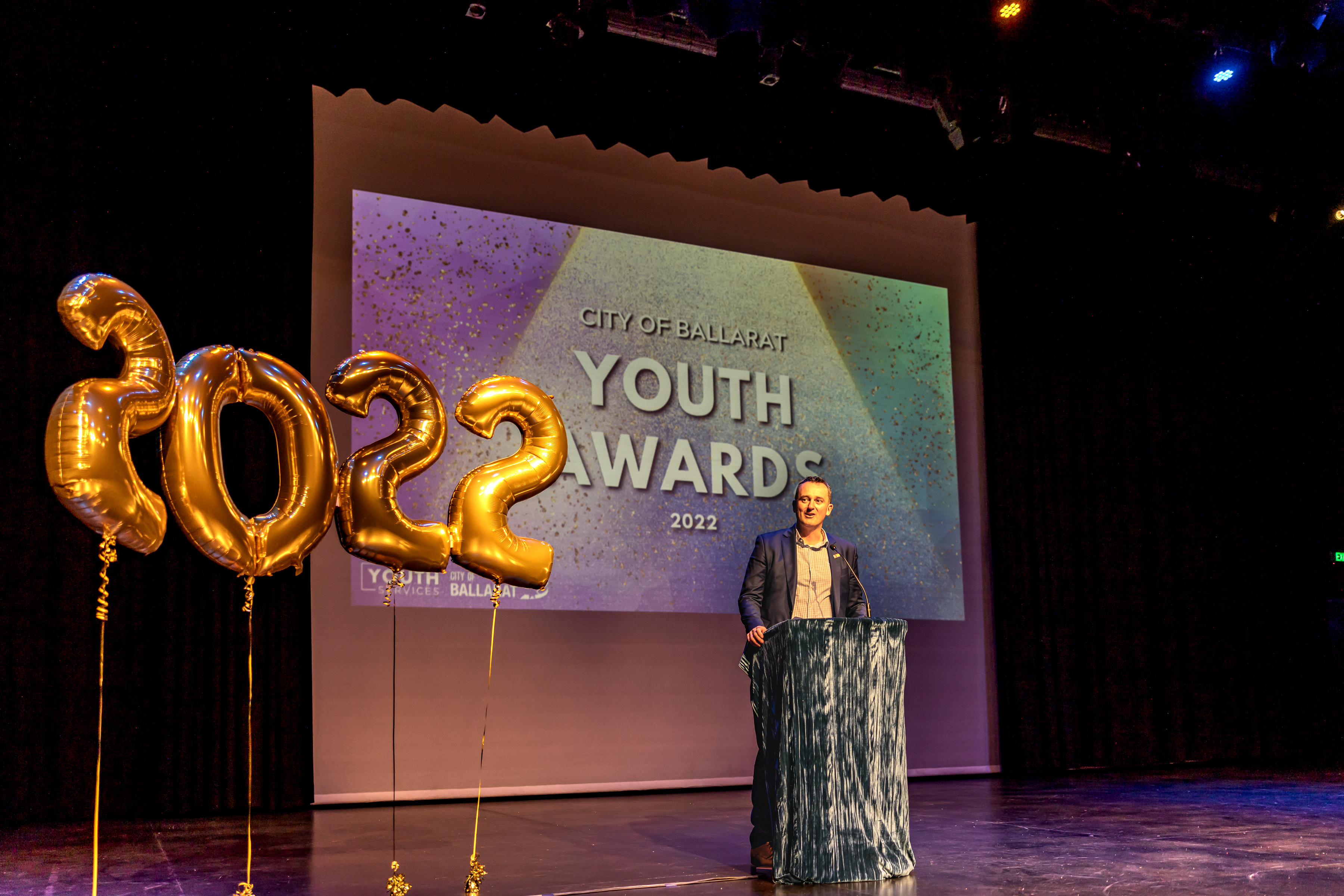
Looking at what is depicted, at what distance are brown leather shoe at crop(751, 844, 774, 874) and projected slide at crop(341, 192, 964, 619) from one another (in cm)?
A: 215

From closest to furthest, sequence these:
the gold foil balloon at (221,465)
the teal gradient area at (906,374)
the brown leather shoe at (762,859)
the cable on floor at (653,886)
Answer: the gold foil balloon at (221,465) → the cable on floor at (653,886) → the brown leather shoe at (762,859) → the teal gradient area at (906,374)

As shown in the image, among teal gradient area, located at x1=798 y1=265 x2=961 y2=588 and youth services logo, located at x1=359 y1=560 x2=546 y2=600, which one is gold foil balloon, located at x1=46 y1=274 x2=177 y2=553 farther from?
teal gradient area, located at x1=798 y1=265 x2=961 y2=588

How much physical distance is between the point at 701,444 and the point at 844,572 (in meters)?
2.56

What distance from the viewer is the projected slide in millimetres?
5426

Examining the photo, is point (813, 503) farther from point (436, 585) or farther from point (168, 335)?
point (168, 335)

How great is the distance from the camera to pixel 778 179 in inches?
260

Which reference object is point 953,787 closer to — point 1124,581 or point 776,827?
point 1124,581

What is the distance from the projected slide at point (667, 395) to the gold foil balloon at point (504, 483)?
105 inches

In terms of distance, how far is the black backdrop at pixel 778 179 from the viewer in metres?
4.92

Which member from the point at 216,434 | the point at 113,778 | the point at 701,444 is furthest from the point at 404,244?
the point at 216,434

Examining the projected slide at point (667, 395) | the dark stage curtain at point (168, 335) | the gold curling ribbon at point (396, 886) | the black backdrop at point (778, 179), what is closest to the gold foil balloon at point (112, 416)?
the gold curling ribbon at point (396, 886)

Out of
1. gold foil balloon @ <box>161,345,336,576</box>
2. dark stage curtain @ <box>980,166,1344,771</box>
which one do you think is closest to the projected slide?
dark stage curtain @ <box>980,166,1344,771</box>

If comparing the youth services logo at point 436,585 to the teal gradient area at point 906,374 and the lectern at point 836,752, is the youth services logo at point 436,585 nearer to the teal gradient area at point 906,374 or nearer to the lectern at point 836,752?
the lectern at point 836,752

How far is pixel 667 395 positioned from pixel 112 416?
4.09m
